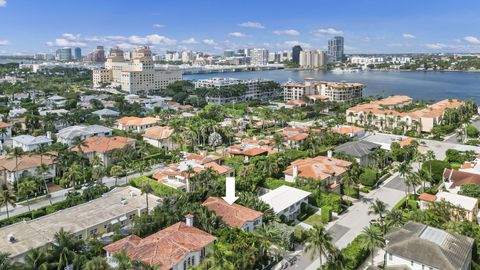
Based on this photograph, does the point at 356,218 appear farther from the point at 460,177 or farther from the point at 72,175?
the point at 72,175

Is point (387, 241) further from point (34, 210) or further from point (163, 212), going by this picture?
point (34, 210)

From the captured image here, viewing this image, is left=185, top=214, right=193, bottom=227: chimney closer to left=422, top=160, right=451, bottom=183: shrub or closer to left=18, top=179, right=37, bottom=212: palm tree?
left=18, top=179, right=37, bottom=212: palm tree

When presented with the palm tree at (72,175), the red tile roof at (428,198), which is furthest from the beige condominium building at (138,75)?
the red tile roof at (428,198)

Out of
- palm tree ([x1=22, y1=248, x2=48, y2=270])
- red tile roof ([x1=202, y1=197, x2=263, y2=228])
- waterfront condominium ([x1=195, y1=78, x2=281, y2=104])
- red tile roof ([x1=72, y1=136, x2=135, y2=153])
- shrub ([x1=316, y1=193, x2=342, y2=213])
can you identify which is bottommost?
shrub ([x1=316, y1=193, x2=342, y2=213])

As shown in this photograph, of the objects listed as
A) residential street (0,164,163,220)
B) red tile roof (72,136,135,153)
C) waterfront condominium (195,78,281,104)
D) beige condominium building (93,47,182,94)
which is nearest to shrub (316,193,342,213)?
residential street (0,164,163,220)

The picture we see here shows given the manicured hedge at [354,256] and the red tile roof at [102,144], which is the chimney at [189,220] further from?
the red tile roof at [102,144]
